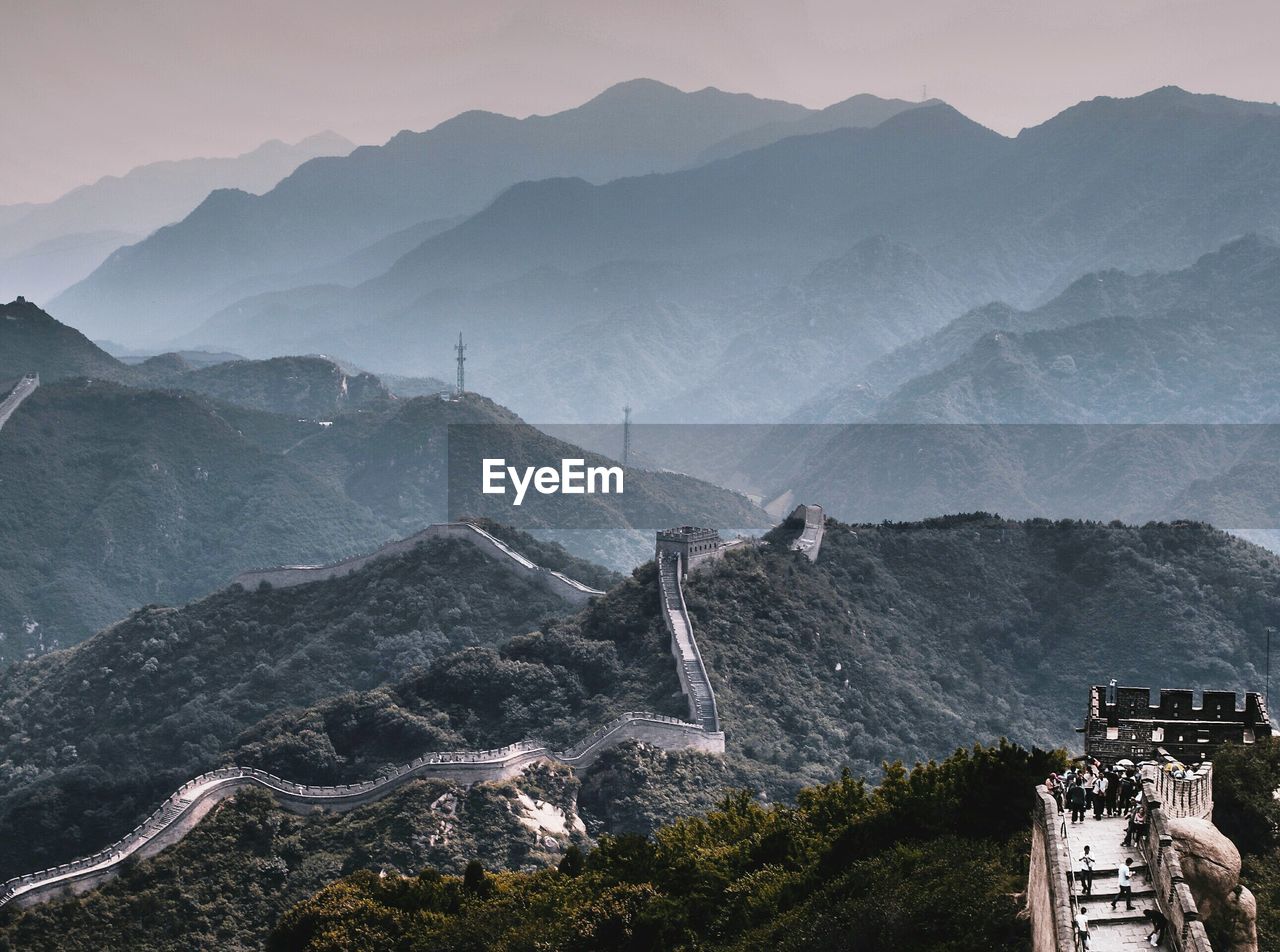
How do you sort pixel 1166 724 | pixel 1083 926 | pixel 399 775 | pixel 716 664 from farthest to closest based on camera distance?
pixel 716 664, pixel 399 775, pixel 1166 724, pixel 1083 926

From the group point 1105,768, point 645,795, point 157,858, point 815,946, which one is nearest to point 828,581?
point 645,795

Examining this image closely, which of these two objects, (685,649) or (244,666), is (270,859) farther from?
(244,666)

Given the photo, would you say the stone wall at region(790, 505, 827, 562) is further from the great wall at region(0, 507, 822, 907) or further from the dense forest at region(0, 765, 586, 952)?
the dense forest at region(0, 765, 586, 952)

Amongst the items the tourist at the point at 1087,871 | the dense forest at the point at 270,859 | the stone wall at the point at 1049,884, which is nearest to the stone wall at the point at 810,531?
the dense forest at the point at 270,859

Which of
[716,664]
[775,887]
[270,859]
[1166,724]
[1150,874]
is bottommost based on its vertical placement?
[270,859]

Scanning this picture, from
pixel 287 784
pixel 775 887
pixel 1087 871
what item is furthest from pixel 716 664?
pixel 1087 871

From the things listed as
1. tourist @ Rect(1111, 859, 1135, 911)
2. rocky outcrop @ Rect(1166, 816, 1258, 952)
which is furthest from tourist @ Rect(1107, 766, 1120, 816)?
rocky outcrop @ Rect(1166, 816, 1258, 952)
